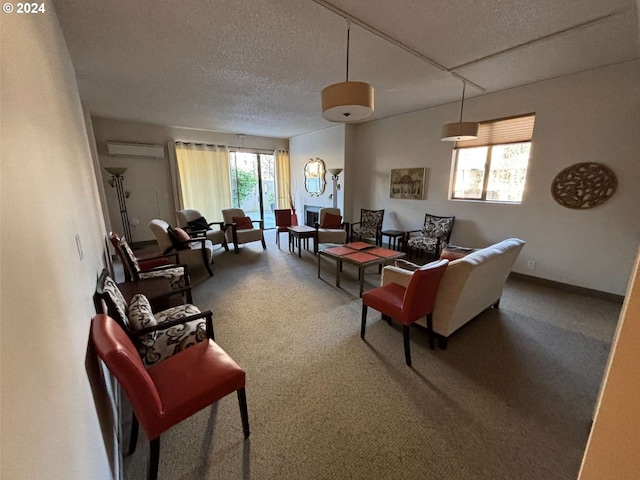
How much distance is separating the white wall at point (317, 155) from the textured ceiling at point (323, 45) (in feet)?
6.56

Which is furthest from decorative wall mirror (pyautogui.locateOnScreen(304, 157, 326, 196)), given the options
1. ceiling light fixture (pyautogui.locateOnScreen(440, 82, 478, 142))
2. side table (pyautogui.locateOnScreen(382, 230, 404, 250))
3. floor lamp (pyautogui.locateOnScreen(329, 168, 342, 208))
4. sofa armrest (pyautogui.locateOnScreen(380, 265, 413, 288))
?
sofa armrest (pyautogui.locateOnScreen(380, 265, 413, 288))

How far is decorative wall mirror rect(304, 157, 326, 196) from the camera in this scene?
6.38 meters

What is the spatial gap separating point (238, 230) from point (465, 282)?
434 centimetres

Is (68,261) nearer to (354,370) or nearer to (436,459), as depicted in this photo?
(354,370)

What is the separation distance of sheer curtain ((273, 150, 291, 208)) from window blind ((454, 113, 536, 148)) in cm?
474

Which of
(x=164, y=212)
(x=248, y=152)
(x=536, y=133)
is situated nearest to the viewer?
(x=536, y=133)

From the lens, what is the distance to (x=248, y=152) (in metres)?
6.85

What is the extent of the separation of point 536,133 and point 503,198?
93 centimetres

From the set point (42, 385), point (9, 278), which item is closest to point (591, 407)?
point (42, 385)

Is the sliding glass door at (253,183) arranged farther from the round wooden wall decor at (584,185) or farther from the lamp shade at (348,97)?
the round wooden wall decor at (584,185)

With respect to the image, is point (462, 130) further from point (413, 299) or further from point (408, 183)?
point (413, 299)

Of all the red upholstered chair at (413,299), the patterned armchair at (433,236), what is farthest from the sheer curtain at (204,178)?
the red upholstered chair at (413,299)

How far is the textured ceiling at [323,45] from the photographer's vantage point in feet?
6.33

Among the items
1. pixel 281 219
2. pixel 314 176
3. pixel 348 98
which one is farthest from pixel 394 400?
pixel 314 176
